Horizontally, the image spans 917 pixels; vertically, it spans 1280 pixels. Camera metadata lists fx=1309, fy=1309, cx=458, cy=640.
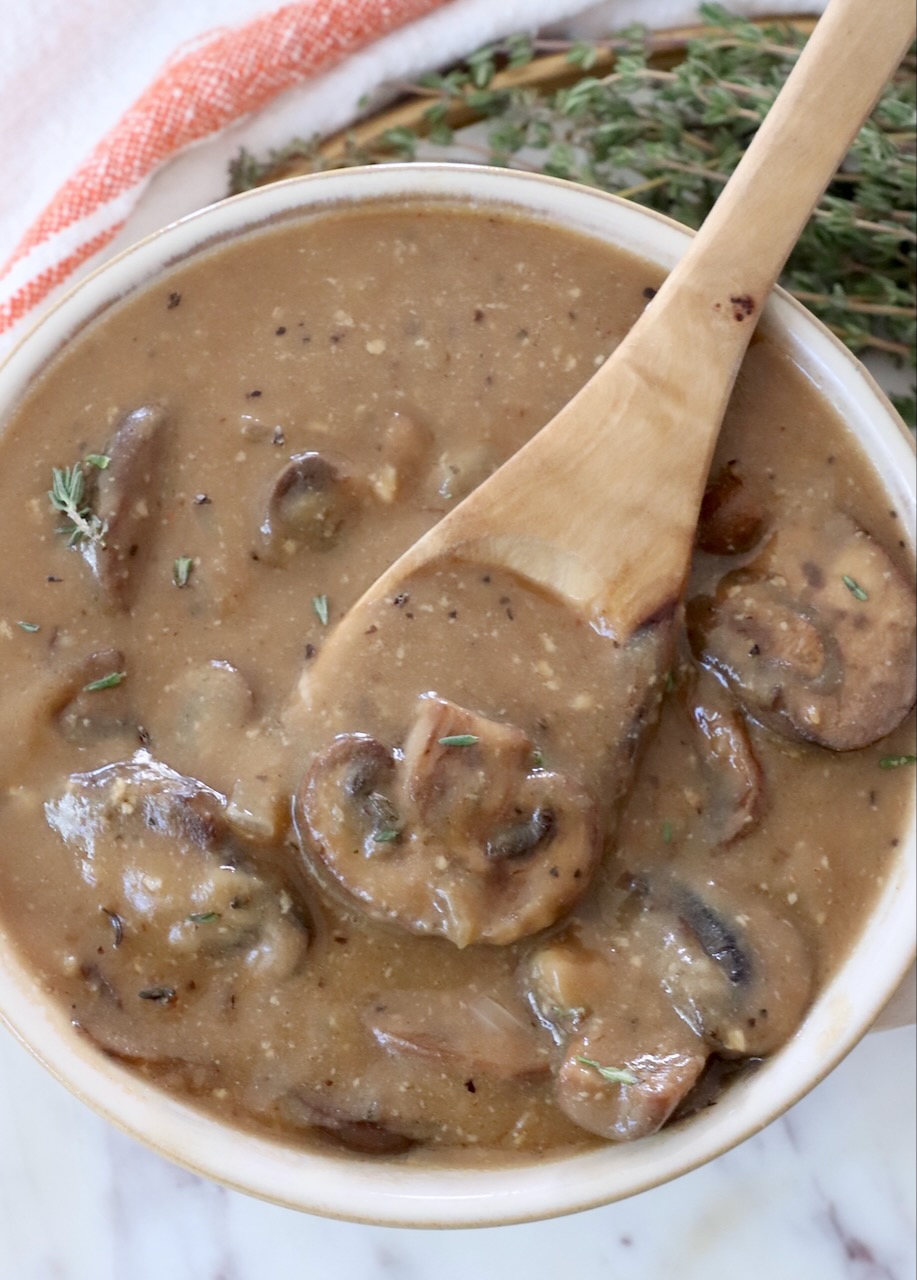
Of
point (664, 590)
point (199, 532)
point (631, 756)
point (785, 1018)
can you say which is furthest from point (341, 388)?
point (785, 1018)

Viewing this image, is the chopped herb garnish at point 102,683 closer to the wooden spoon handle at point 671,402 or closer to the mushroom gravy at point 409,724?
the mushroom gravy at point 409,724

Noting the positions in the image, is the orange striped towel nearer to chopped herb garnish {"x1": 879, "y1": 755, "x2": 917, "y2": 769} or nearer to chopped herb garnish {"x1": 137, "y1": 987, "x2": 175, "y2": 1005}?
chopped herb garnish {"x1": 137, "y1": 987, "x2": 175, "y2": 1005}

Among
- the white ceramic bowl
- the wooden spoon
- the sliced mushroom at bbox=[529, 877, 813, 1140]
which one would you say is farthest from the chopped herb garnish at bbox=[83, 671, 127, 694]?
the sliced mushroom at bbox=[529, 877, 813, 1140]

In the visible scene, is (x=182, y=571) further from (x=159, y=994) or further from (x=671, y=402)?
(x=671, y=402)

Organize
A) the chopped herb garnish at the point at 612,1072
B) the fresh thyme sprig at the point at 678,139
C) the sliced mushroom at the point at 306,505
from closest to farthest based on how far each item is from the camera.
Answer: the chopped herb garnish at the point at 612,1072 < the sliced mushroom at the point at 306,505 < the fresh thyme sprig at the point at 678,139

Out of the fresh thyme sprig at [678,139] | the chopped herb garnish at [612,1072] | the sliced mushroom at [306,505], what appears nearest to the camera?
the chopped herb garnish at [612,1072]

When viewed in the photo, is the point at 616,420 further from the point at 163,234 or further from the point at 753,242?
the point at 163,234

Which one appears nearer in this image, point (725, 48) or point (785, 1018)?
point (785, 1018)

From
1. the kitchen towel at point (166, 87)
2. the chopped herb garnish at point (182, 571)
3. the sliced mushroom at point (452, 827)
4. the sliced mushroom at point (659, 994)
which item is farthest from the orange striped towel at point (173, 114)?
the sliced mushroom at point (659, 994)
